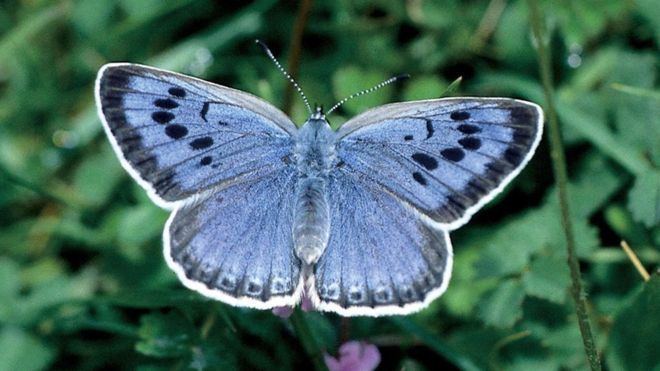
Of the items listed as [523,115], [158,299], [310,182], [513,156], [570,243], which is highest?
[523,115]

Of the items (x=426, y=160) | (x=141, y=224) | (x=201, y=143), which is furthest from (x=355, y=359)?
(x=141, y=224)

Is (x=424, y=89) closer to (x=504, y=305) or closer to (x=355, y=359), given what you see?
(x=504, y=305)

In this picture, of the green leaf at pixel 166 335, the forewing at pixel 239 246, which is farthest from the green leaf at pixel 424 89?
the green leaf at pixel 166 335

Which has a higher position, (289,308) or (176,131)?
(176,131)

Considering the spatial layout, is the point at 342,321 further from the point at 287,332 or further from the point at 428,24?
the point at 428,24

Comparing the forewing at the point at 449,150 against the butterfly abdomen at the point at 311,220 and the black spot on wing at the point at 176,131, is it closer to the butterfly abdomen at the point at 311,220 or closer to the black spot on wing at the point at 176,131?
the butterfly abdomen at the point at 311,220

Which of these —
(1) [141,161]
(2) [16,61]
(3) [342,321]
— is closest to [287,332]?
(3) [342,321]
